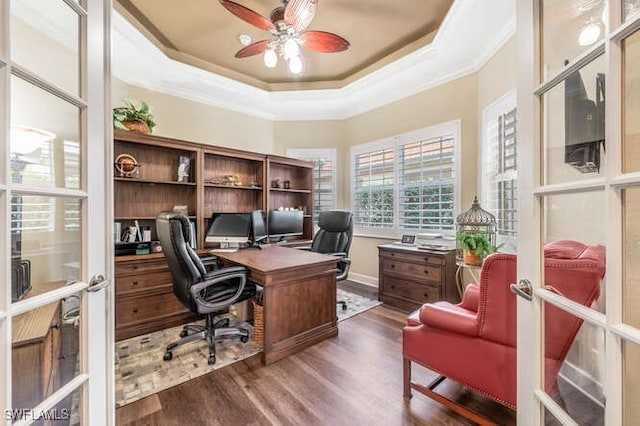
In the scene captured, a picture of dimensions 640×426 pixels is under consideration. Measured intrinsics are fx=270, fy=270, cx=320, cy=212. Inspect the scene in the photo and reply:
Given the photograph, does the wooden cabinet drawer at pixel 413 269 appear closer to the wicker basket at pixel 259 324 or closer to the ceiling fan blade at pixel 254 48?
the wicker basket at pixel 259 324

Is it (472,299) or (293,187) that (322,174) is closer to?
(293,187)

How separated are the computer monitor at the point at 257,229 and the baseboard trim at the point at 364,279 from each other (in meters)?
1.81

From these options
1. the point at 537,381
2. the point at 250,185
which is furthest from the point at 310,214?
the point at 537,381

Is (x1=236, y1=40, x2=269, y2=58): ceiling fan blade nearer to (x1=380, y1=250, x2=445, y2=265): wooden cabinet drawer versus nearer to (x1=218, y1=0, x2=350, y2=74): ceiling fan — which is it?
(x1=218, y1=0, x2=350, y2=74): ceiling fan

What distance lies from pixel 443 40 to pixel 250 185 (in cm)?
296

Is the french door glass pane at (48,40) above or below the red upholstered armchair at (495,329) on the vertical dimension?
above

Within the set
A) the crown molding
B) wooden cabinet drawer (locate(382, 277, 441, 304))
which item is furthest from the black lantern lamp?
the crown molding

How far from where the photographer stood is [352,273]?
4.66m

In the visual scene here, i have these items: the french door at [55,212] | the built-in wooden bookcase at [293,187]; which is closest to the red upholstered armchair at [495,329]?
the french door at [55,212]

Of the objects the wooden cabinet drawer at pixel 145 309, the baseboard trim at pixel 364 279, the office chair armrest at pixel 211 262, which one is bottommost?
the baseboard trim at pixel 364 279

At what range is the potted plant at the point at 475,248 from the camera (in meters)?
2.40

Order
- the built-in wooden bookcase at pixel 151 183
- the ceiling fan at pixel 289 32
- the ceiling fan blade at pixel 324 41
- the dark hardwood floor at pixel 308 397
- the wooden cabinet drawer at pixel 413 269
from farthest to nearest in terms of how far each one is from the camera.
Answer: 1. the wooden cabinet drawer at pixel 413 269
2. the built-in wooden bookcase at pixel 151 183
3. the ceiling fan blade at pixel 324 41
4. the ceiling fan at pixel 289 32
5. the dark hardwood floor at pixel 308 397

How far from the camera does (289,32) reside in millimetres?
2361

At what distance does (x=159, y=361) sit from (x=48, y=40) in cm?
230
